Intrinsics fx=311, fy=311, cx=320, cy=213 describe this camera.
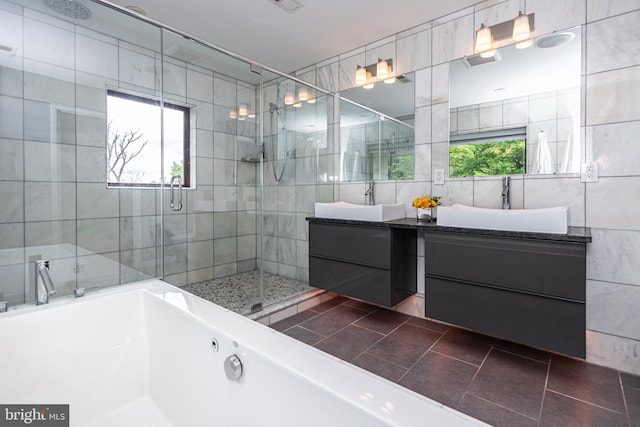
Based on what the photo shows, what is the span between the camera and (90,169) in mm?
2129

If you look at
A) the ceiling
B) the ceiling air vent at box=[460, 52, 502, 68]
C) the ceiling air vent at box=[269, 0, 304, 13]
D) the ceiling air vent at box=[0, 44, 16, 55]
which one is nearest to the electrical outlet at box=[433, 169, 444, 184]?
the ceiling air vent at box=[460, 52, 502, 68]

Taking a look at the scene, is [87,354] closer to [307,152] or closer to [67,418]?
[67,418]

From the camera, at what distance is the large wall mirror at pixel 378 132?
111 inches

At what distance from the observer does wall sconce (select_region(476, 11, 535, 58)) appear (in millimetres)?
2182

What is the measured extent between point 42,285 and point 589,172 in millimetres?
3119

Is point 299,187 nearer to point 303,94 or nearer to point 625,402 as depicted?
point 303,94

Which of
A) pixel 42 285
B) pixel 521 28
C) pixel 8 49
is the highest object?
pixel 521 28

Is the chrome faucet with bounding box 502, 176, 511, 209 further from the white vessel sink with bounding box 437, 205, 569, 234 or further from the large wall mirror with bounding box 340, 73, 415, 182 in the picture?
the large wall mirror with bounding box 340, 73, 415, 182

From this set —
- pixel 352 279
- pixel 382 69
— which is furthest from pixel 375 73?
pixel 352 279

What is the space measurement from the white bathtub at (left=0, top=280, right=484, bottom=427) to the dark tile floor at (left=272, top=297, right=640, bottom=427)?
106cm

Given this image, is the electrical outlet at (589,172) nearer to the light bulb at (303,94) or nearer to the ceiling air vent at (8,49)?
the light bulb at (303,94)

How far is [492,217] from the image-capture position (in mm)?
1973

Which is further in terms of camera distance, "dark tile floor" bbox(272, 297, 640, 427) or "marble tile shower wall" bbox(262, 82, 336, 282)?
"marble tile shower wall" bbox(262, 82, 336, 282)

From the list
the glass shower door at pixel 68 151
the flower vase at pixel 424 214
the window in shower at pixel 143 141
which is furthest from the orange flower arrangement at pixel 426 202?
the glass shower door at pixel 68 151
